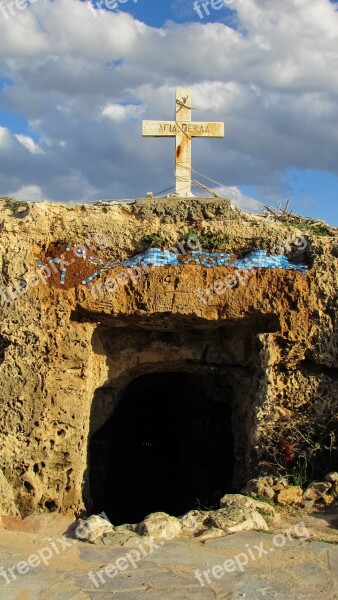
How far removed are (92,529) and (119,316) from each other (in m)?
2.75

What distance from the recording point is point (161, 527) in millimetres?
6500

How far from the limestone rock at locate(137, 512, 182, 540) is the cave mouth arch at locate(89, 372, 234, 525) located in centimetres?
281

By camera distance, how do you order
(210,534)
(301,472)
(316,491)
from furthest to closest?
(301,472) < (316,491) < (210,534)

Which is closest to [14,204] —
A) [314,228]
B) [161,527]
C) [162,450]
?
[314,228]

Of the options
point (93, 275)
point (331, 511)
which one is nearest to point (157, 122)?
point (93, 275)

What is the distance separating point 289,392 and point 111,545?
308cm

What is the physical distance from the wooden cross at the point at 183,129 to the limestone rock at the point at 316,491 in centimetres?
414

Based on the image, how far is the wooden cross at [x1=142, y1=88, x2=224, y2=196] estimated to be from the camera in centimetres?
879

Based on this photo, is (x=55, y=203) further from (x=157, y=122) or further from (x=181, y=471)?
(x=181, y=471)

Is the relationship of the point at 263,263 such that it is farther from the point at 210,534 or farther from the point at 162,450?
the point at 162,450

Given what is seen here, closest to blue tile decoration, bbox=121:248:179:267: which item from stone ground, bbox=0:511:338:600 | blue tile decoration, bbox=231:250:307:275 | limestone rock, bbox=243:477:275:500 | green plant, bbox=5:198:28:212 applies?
blue tile decoration, bbox=231:250:307:275

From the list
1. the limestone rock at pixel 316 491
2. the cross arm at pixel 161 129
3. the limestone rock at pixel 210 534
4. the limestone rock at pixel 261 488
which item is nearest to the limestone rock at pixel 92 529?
the limestone rock at pixel 210 534

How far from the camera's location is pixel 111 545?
20.8 feet

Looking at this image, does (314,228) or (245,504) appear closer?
(245,504)
